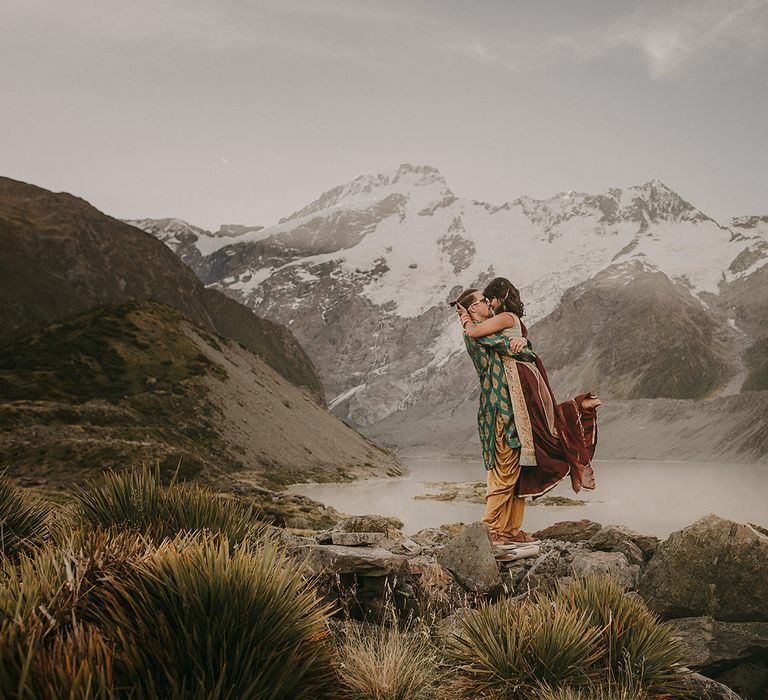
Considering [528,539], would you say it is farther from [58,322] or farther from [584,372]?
[584,372]

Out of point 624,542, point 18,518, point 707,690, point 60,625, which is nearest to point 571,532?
point 624,542

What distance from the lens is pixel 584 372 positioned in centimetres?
18212

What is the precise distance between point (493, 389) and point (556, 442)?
49.6 inches

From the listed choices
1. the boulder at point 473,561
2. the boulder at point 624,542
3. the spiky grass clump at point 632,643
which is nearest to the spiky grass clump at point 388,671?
the spiky grass clump at point 632,643

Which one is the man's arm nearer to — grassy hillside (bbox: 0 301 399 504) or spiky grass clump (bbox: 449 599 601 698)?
spiky grass clump (bbox: 449 599 601 698)

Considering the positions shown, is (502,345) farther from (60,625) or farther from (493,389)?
(60,625)

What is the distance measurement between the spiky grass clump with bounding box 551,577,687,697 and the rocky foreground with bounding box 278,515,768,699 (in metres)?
0.79

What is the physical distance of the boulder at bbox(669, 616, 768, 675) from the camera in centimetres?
721

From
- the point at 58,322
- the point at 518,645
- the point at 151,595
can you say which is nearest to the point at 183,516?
the point at 151,595

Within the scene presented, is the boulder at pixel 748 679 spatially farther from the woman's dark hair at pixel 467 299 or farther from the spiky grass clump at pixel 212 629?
the woman's dark hair at pixel 467 299

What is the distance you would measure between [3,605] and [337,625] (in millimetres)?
3916

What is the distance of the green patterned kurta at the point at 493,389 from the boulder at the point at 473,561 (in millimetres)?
1528

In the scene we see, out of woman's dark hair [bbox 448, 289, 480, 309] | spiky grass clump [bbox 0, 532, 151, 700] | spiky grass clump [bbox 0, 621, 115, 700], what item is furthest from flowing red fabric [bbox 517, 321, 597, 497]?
spiky grass clump [bbox 0, 621, 115, 700]

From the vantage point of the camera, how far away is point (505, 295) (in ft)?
33.3
